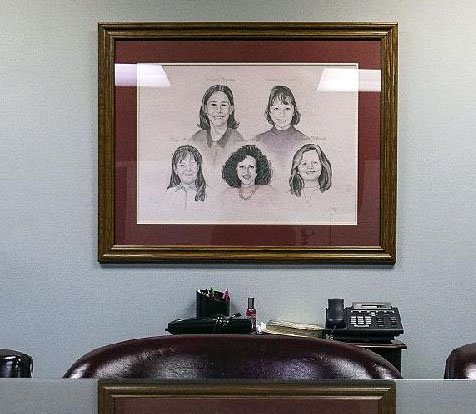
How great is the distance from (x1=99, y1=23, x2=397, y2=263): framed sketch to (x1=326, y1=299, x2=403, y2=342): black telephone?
221mm

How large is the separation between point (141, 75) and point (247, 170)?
1.66ft

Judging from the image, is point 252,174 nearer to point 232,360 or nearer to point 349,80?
point 349,80

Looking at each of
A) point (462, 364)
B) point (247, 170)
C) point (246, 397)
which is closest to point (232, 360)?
point (246, 397)

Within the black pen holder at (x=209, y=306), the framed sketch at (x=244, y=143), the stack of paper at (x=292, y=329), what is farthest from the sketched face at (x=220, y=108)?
the stack of paper at (x=292, y=329)

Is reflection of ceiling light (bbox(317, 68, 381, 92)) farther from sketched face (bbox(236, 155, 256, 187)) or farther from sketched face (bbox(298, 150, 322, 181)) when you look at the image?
sketched face (bbox(236, 155, 256, 187))

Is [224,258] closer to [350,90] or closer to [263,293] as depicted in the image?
[263,293]

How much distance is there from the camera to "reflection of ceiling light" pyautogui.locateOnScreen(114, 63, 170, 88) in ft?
9.96

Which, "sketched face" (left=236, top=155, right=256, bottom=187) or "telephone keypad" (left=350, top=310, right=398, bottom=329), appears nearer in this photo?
"telephone keypad" (left=350, top=310, right=398, bottom=329)

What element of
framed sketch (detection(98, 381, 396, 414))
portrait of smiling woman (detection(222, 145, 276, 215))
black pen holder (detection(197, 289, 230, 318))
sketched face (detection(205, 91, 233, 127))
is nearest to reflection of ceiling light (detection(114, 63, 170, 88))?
sketched face (detection(205, 91, 233, 127))

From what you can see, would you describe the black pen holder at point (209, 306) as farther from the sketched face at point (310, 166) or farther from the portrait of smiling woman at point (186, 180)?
the sketched face at point (310, 166)

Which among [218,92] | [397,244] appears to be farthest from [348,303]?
[218,92]

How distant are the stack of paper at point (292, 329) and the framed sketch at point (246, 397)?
166 centimetres

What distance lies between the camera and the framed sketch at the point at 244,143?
3.02m

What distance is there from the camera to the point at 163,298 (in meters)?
3.05
